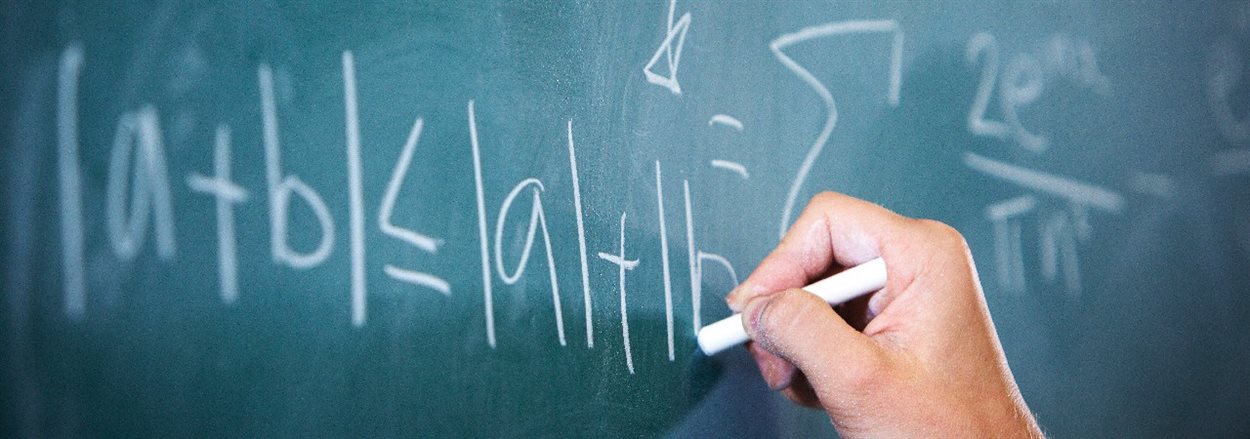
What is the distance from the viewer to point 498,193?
1.49ft

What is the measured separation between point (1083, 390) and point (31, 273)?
0.78 meters

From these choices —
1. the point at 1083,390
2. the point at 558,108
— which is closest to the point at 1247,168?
the point at 1083,390

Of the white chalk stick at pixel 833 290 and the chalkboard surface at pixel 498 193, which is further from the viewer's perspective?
the white chalk stick at pixel 833 290

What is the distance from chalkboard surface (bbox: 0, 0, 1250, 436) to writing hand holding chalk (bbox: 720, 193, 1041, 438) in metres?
0.03

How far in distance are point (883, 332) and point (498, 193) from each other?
0.24 metres

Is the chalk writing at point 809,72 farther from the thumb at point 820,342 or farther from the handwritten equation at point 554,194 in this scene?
the thumb at point 820,342

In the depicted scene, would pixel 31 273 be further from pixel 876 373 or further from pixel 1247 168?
pixel 1247 168

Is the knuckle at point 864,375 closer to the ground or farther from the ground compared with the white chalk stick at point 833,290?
closer to the ground

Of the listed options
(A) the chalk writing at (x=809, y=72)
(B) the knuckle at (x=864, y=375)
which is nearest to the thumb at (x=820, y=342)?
(B) the knuckle at (x=864, y=375)

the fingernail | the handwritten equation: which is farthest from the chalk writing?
the fingernail

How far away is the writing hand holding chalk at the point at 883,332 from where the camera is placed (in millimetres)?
508

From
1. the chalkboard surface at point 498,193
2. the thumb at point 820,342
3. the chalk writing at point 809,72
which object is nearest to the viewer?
the chalkboard surface at point 498,193

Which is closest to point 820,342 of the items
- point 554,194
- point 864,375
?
point 864,375

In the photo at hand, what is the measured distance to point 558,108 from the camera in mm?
479
